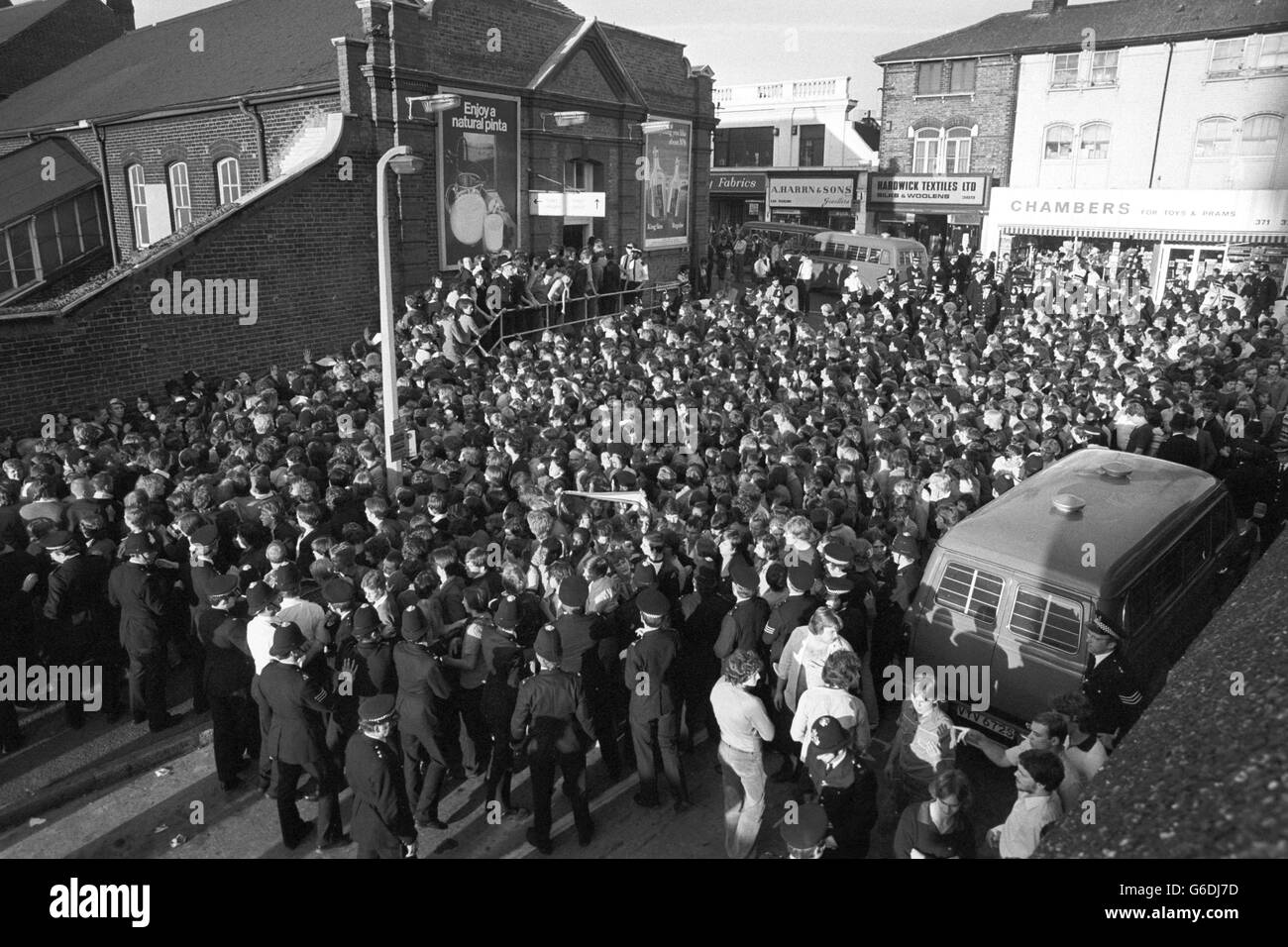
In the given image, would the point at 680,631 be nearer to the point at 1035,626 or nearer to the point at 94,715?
the point at 1035,626

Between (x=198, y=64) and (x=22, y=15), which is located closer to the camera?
(x=198, y=64)

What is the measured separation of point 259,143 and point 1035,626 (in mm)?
19370

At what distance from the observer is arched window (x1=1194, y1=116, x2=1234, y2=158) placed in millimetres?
27592

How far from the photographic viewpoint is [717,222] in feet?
148

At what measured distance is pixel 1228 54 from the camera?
90.1 ft

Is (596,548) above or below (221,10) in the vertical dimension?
below

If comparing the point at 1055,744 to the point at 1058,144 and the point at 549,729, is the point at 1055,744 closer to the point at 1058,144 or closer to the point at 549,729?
the point at 549,729

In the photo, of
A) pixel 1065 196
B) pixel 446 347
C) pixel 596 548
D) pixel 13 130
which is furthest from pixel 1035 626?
pixel 13 130

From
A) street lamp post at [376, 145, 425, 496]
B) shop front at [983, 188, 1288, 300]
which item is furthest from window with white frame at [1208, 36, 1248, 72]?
street lamp post at [376, 145, 425, 496]

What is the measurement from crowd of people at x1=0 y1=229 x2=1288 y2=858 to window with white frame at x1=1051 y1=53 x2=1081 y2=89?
22.7 m

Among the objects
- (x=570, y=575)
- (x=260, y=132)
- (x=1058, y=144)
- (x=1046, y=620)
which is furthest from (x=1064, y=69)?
(x=570, y=575)

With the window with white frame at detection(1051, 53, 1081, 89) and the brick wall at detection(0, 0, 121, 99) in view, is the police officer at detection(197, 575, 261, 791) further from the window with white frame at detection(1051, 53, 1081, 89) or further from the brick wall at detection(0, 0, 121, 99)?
the brick wall at detection(0, 0, 121, 99)

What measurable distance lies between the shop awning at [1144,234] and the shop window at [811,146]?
12925mm

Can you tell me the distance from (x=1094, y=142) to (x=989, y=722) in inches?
1197
